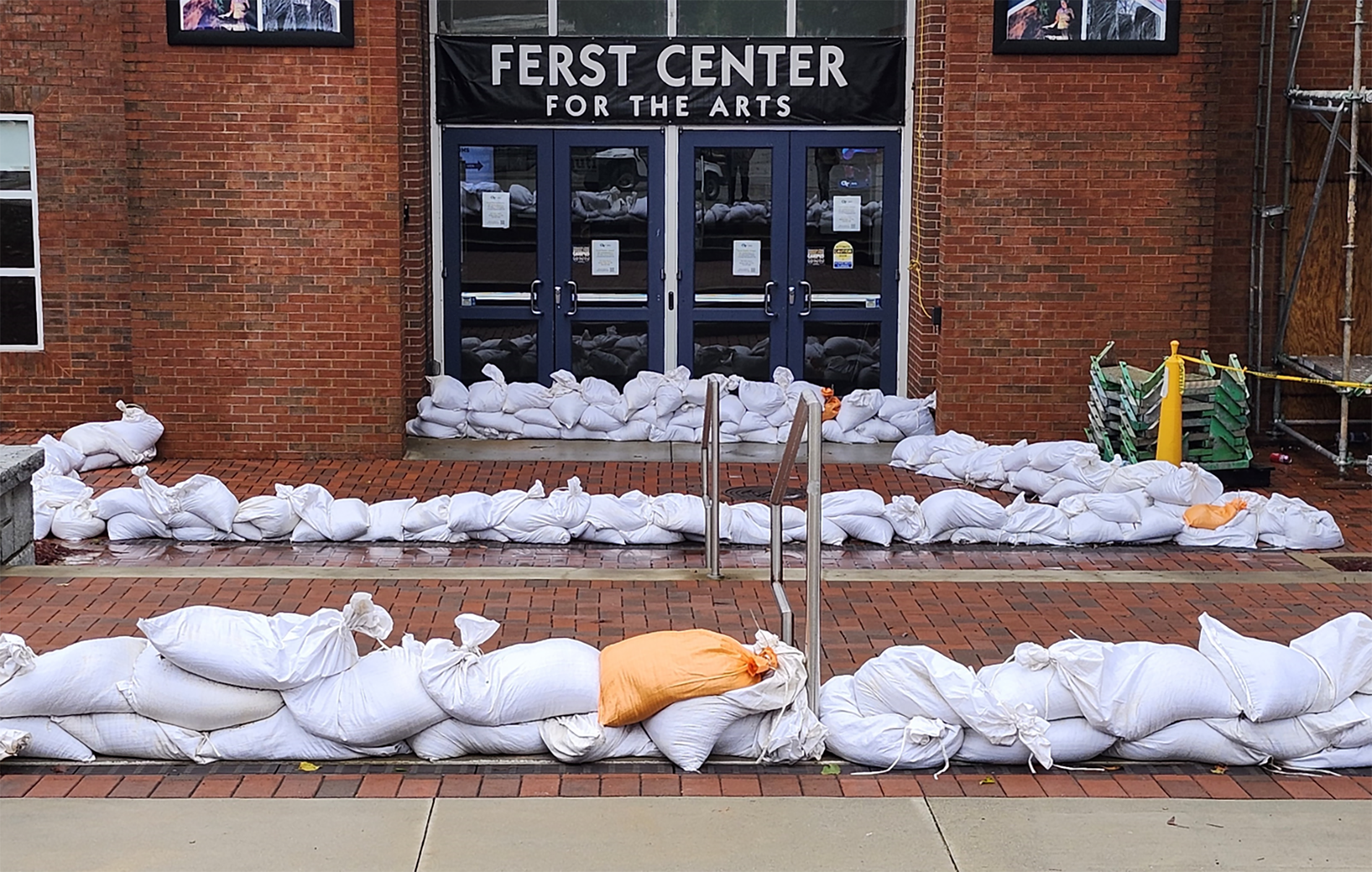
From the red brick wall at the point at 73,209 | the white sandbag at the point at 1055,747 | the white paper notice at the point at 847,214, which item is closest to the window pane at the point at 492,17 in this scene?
the red brick wall at the point at 73,209

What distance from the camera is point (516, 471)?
39.7ft

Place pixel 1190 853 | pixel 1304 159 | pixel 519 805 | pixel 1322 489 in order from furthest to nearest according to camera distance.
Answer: pixel 1304 159 < pixel 1322 489 < pixel 519 805 < pixel 1190 853

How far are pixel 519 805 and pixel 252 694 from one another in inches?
45.1

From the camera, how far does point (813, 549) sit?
20.9 ft

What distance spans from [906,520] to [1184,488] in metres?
1.82

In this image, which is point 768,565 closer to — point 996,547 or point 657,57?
point 996,547

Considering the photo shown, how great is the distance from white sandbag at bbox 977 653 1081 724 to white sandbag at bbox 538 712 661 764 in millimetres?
1268

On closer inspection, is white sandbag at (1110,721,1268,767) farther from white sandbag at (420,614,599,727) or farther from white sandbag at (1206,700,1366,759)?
white sandbag at (420,614,599,727)

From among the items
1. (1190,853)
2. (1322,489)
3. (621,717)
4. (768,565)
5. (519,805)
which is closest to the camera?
(1190,853)

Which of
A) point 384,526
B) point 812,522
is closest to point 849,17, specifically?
point 384,526

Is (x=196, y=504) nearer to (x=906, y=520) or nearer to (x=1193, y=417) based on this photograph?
(x=906, y=520)

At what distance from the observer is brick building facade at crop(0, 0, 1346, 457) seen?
1205 cm

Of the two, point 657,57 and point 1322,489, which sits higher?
point 657,57

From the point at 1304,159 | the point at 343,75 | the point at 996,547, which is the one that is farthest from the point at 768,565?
the point at 1304,159
